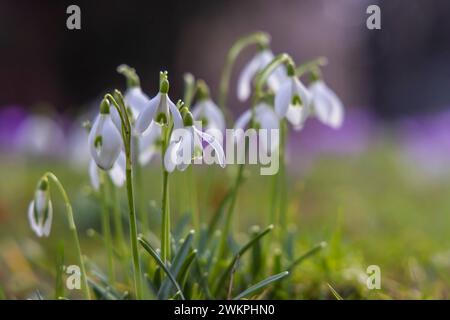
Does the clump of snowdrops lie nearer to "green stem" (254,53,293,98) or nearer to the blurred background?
"green stem" (254,53,293,98)

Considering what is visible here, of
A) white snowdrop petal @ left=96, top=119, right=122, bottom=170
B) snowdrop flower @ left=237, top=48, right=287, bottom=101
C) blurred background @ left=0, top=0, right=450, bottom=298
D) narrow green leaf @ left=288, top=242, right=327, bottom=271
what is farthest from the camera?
blurred background @ left=0, top=0, right=450, bottom=298

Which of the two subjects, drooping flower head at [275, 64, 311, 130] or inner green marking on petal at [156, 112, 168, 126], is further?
drooping flower head at [275, 64, 311, 130]

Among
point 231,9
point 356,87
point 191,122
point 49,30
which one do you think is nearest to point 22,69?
point 49,30

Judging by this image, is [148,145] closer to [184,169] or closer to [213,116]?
[213,116]

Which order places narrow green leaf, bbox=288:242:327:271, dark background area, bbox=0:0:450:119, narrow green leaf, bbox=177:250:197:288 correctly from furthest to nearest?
1. dark background area, bbox=0:0:450:119
2. narrow green leaf, bbox=288:242:327:271
3. narrow green leaf, bbox=177:250:197:288

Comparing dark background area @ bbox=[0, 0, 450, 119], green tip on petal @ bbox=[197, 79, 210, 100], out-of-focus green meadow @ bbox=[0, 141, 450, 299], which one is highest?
dark background area @ bbox=[0, 0, 450, 119]

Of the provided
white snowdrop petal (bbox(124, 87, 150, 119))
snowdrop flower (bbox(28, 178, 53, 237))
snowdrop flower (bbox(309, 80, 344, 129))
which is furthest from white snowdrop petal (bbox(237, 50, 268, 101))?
snowdrop flower (bbox(28, 178, 53, 237))

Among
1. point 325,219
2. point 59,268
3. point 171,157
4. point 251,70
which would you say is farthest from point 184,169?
point 325,219
